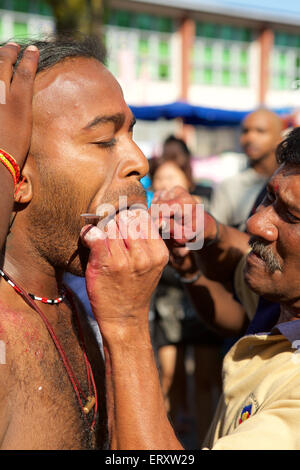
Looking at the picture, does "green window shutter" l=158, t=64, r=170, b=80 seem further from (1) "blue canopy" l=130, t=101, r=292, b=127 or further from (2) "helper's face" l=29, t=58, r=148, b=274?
(2) "helper's face" l=29, t=58, r=148, b=274

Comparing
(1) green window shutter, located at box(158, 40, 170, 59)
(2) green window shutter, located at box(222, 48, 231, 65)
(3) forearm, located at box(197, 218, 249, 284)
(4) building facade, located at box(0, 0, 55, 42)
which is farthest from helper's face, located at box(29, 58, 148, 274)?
(2) green window shutter, located at box(222, 48, 231, 65)

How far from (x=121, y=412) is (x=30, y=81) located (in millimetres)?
1072

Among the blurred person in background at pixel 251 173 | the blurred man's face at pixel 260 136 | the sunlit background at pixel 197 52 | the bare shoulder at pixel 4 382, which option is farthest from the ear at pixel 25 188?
the sunlit background at pixel 197 52

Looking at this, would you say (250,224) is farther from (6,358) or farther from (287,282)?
(6,358)

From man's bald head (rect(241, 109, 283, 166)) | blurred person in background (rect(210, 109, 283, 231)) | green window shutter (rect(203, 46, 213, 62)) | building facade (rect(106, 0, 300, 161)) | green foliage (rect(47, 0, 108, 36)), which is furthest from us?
green window shutter (rect(203, 46, 213, 62))

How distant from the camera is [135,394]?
1.51 meters

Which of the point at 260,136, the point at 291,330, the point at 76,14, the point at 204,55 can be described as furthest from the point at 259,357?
the point at 204,55

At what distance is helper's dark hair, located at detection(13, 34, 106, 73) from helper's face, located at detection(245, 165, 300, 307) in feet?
2.90

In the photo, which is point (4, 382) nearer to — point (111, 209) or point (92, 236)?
point (92, 236)

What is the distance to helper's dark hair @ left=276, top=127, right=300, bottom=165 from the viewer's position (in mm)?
2023

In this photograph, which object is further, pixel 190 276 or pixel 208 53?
pixel 208 53

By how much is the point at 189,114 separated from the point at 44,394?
12.1 meters

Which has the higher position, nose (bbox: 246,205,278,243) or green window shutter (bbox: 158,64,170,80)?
nose (bbox: 246,205,278,243)

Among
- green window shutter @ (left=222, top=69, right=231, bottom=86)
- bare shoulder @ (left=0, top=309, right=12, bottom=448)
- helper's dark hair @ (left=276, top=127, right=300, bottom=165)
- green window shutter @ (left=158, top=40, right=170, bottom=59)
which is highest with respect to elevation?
helper's dark hair @ (left=276, top=127, right=300, bottom=165)
